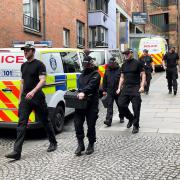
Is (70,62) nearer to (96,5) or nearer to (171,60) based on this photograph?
(171,60)

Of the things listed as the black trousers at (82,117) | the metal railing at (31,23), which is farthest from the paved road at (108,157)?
the metal railing at (31,23)

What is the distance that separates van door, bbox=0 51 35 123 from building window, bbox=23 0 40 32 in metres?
10.1

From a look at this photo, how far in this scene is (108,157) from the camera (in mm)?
6395

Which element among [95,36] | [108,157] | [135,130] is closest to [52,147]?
[108,157]

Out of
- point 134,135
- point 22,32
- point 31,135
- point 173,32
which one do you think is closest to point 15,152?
point 31,135

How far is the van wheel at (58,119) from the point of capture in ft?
27.1

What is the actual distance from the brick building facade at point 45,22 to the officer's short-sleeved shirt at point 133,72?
8130 mm

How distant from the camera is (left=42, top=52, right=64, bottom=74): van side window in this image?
8148mm

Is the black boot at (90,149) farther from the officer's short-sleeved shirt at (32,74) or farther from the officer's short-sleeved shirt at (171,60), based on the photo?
the officer's short-sleeved shirt at (171,60)

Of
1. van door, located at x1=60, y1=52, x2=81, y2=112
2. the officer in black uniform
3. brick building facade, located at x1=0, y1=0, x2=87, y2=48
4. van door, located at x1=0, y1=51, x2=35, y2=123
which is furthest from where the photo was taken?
brick building facade, located at x1=0, y1=0, x2=87, y2=48

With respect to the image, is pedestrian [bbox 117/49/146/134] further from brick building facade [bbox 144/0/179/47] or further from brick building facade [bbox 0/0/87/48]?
brick building facade [bbox 144/0/179/47]

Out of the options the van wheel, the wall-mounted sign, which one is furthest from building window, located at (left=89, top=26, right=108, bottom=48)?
the van wheel

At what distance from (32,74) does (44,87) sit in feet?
4.19

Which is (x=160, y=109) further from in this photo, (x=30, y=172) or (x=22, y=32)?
(x=22, y=32)
